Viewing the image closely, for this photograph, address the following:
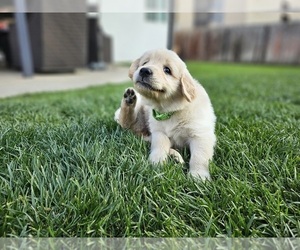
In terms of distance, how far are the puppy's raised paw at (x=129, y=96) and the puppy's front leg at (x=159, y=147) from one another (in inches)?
8.3

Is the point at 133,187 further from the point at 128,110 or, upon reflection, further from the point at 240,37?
the point at 240,37

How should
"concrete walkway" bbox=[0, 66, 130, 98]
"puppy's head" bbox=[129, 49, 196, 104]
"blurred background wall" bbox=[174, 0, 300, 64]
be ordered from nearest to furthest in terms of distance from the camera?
1. "puppy's head" bbox=[129, 49, 196, 104]
2. "concrete walkway" bbox=[0, 66, 130, 98]
3. "blurred background wall" bbox=[174, 0, 300, 64]

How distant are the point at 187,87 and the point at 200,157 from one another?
1.10 feet

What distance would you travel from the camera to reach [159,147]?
66.3 inches

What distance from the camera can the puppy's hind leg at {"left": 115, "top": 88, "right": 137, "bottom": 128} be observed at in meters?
1.85

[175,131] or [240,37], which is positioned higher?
[175,131]

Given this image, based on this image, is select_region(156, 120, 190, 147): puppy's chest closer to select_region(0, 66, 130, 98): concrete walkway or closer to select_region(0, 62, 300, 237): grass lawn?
select_region(0, 62, 300, 237): grass lawn

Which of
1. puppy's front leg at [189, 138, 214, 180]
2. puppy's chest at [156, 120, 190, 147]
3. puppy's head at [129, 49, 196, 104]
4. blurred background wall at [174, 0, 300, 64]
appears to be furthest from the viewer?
blurred background wall at [174, 0, 300, 64]

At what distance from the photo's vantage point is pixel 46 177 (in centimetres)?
133

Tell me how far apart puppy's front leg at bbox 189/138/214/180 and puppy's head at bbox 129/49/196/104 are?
21 cm

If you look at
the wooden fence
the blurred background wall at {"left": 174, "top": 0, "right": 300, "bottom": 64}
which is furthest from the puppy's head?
the wooden fence

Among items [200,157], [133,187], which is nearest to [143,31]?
[200,157]

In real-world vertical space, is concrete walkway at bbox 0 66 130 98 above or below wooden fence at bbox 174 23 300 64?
above

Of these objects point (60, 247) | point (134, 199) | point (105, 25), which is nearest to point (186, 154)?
point (134, 199)
